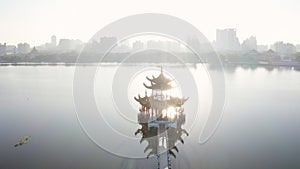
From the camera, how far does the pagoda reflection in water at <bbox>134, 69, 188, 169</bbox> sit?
1416cm

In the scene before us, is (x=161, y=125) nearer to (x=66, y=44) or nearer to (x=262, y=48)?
(x=66, y=44)

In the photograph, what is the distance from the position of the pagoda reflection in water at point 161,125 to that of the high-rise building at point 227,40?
13019 cm

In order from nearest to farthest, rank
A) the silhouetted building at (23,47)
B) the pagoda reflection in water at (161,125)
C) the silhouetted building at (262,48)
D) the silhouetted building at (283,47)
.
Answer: the pagoda reflection in water at (161,125) → the silhouetted building at (283,47) → the silhouetted building at (23,47) → the silhouetted building at (262,48)

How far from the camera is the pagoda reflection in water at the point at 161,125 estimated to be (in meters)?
14.2

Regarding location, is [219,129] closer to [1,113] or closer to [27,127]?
[27,127]

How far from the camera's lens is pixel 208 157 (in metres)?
13.3

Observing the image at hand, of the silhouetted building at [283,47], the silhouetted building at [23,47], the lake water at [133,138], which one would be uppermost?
the silhouetted building at [23,47]

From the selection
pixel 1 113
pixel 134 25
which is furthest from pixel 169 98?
pixel 1 113

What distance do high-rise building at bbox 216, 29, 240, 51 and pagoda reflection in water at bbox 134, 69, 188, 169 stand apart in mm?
130188

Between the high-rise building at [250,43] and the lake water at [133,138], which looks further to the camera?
the high-rise building at [250,43]

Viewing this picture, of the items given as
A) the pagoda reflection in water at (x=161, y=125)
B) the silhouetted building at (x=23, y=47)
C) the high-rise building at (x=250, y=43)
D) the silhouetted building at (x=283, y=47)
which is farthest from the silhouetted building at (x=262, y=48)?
the pagoda reflection in water at (x=161, y=125)

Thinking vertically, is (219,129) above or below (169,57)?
below

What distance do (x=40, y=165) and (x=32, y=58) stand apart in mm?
86584

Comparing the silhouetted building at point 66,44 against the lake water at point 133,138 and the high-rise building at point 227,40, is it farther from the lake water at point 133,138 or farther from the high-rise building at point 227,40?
the lake water at point 133,138
